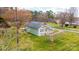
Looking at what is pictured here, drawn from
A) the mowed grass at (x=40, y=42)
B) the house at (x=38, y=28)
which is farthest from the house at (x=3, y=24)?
the house at (x=38, y=28)

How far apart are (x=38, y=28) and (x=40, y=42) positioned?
0.49 feet

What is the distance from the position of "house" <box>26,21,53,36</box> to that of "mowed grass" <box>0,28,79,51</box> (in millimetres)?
43

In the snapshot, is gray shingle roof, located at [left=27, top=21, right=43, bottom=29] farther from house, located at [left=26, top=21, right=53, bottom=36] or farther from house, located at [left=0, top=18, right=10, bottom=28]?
house, located at [left=0, top=18, right=10, bottom=28]

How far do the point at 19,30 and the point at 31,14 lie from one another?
0.21m

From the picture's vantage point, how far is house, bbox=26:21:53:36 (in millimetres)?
1938

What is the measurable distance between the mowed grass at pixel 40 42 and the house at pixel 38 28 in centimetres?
4

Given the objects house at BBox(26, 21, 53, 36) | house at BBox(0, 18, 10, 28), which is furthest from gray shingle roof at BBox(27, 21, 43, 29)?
house at BBox(0, 18, 10, 28)

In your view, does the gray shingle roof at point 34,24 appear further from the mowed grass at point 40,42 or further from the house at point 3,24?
the house at point 3,24

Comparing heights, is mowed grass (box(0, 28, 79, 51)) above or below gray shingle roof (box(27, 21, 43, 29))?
below

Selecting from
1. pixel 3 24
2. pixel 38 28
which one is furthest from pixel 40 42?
pixel 3 24

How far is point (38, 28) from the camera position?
194 centimetres

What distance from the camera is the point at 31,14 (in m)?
1.94

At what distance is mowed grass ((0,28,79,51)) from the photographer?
1933mm
